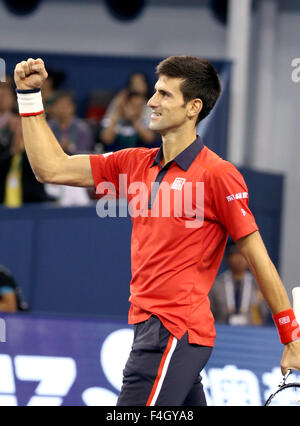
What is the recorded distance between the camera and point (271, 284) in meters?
3.34

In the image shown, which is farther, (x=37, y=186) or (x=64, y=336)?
(x=37, y=186)

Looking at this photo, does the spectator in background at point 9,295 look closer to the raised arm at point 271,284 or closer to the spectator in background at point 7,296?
the spectator in background at point 7,296

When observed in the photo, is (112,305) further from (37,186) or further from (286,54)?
(286,54)

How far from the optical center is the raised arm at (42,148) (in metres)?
3.46

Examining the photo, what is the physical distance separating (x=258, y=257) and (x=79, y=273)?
371cm

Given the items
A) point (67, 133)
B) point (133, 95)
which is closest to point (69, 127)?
point (67, 133)

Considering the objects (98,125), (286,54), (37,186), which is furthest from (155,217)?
(286,54)

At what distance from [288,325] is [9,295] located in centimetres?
342

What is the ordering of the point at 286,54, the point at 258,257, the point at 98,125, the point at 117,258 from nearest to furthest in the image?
1. the point at 258,257
2. the point at 117,258
3. the point at 98,125
4. the point at 286,54

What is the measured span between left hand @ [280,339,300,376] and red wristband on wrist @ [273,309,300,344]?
2 centimetres

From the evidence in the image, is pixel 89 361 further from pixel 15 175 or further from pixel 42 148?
pixel 15 175

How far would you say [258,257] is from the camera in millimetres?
3338

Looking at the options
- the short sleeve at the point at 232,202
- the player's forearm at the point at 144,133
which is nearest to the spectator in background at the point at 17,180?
the player's forearm at the point at 144,133

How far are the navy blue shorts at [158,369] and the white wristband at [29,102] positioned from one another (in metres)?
0.93
